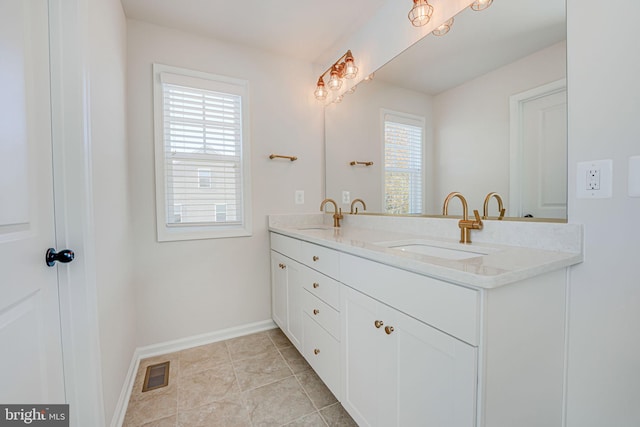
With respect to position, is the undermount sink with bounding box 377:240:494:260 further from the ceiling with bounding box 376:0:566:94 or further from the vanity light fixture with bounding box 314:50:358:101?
the vanity light fixture with bounding box 314:50:358:101

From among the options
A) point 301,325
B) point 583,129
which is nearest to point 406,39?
point 583,129

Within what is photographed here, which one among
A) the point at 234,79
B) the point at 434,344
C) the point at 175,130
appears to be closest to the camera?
the point at 434,344

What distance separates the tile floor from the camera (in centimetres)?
131

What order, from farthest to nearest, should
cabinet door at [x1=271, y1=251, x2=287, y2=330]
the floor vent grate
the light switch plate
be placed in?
cabinet door at [x1=271, y1=251, x2=287, y2=330] < the floor vent grate < the light switch plate

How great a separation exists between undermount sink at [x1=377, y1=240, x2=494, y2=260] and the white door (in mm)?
1294

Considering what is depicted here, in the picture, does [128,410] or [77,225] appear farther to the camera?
[128,410]

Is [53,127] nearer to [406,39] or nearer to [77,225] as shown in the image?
[77,225]

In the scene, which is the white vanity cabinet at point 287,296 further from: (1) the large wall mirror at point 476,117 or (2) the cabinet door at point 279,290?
(1) the large wall mirror at point 476,117

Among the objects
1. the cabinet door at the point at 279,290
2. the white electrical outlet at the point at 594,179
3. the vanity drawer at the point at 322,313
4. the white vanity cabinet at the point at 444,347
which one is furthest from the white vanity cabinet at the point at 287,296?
the white electrical outlet at the point at 594,179

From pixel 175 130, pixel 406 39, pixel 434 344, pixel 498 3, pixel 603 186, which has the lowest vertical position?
pixel 434 344

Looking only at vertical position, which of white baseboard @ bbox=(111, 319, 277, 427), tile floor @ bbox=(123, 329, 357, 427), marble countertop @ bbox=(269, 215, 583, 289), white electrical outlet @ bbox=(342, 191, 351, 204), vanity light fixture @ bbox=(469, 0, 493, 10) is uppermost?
vanity light fixture @ bbox=(469, 0, 493, 10)

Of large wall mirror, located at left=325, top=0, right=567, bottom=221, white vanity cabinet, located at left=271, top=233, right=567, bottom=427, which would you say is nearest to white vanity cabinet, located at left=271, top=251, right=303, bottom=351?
white vanity cabinet, located at left=271, top=233, right=567, bottom=427

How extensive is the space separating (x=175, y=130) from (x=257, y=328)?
1744 mm

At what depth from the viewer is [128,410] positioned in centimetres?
138
